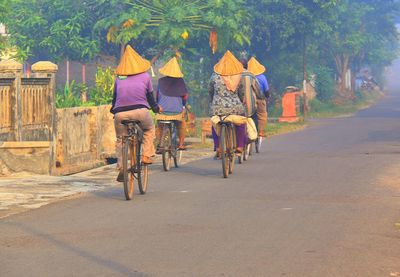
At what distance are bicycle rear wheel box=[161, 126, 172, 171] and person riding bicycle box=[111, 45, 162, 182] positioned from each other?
3.87 meters

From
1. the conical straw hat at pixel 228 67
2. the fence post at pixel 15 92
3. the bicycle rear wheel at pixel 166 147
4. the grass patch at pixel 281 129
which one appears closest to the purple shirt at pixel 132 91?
the conical straw hat at pixel 228 67

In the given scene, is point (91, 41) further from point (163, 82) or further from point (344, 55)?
point (344, 55)

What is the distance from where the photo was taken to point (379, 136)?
30094 millimetres

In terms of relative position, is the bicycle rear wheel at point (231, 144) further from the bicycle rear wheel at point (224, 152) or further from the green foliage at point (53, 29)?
the green foliage at point (53, 29)

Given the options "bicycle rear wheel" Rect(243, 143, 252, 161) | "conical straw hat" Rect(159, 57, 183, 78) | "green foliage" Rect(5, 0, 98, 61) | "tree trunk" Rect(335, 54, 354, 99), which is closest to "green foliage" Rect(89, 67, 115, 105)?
"bicycle rear wheel" Rect(243, 143, 252, 161)

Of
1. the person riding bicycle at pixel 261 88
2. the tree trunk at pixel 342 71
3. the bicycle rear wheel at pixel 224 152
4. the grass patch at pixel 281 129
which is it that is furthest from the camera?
the tree trunk at pixel 342 71

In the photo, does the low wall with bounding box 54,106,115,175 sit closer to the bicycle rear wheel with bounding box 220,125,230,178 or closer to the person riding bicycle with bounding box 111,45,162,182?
the bicycle rear wheel with bounding box 220,125,230,178

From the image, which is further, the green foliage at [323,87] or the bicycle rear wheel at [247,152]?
the green foliage at [323,87]

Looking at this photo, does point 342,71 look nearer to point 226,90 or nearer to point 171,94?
point 171,94

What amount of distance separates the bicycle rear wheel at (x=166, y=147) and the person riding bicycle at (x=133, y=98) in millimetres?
3869

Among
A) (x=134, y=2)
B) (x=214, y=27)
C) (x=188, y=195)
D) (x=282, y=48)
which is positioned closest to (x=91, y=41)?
(x=134, y=2)

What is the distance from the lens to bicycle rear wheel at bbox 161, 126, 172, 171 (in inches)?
707

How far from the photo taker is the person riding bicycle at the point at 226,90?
17.2 metres

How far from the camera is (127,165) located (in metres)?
13.3
